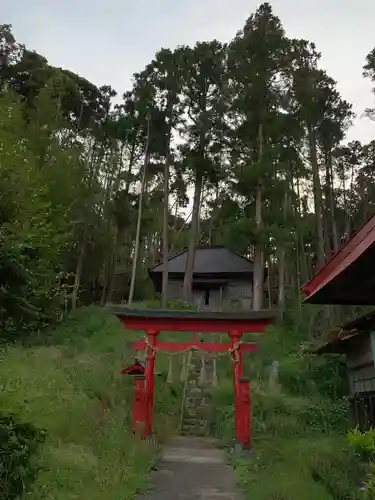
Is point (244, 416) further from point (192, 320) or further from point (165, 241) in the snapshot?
point (165, 241)

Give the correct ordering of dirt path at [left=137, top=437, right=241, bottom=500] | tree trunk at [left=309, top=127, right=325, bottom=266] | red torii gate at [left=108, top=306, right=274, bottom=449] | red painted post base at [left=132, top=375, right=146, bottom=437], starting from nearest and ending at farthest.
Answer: dirt path at [left=137, top=437, right=241, bottom=500], red painted post base at [left=132, top=375, right=146, bottom=437], red torii gate at [left=108, top=306, right=274, bottom=449], tree trunk at [left=309, top=127, right=325, bottom=266]

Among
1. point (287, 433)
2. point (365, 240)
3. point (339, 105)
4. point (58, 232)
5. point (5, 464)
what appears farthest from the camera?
point (339, 105)

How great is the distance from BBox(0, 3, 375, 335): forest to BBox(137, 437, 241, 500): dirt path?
9923mm

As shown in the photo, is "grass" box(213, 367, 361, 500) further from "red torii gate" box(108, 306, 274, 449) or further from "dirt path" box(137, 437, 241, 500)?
"red torii gate" box(108, 306, 274, 449)

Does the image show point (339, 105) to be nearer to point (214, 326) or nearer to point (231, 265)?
point (231, 265)

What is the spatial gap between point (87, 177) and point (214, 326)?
14270mm

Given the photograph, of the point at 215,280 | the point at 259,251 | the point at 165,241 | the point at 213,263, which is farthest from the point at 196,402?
the point at 213,263

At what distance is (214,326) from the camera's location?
408 inches

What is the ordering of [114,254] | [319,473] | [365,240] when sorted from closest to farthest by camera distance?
[365,240]
[319,473]
[114,254]

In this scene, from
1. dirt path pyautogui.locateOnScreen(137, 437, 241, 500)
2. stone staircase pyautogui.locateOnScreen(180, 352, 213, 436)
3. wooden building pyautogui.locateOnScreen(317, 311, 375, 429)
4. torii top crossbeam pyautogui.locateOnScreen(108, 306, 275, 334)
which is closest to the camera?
dirt path pyautogui.locateOnScreen(137, 437, 241, 500)

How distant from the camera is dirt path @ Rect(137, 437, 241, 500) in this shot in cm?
642

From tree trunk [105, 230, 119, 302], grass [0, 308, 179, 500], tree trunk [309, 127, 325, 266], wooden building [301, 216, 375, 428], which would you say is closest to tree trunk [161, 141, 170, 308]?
tree trunk [105, 230, 119, 302]

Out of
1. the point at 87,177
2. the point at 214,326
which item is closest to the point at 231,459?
the point at 214,326

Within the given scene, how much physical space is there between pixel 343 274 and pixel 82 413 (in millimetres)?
6405
